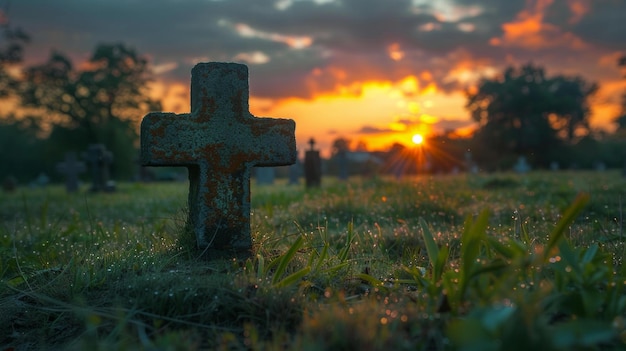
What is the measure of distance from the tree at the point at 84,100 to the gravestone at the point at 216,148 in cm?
3446

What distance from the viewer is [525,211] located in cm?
644

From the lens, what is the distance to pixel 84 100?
3750cm

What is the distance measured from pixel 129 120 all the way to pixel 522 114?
3076cm

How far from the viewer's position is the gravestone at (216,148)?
3.69m

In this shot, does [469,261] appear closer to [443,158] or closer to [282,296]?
[282,296]

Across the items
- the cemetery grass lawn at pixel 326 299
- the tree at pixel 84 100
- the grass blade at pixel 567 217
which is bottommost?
the cemetery grass lawn at pixel 326 299

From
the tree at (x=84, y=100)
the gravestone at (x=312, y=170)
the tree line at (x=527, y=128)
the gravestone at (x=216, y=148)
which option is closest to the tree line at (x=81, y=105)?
the tree at (x=84, y=100)

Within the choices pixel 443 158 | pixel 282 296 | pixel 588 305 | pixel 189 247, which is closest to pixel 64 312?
pixel 189 247

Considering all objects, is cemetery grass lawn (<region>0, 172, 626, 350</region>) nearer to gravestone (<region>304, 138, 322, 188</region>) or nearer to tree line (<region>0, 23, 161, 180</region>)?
gravestone (<region>304, 138, 322, 188</region>)

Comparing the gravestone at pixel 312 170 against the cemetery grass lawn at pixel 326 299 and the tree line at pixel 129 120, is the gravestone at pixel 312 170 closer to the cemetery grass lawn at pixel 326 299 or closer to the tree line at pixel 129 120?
the cemetery grass lawn at pixel 326 299

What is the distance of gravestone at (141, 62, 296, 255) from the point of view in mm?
3691

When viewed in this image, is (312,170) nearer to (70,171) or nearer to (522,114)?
(70,171)

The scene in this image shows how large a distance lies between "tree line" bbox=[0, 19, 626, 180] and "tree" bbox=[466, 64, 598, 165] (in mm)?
79

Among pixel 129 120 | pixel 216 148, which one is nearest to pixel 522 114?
pixel 129 120
